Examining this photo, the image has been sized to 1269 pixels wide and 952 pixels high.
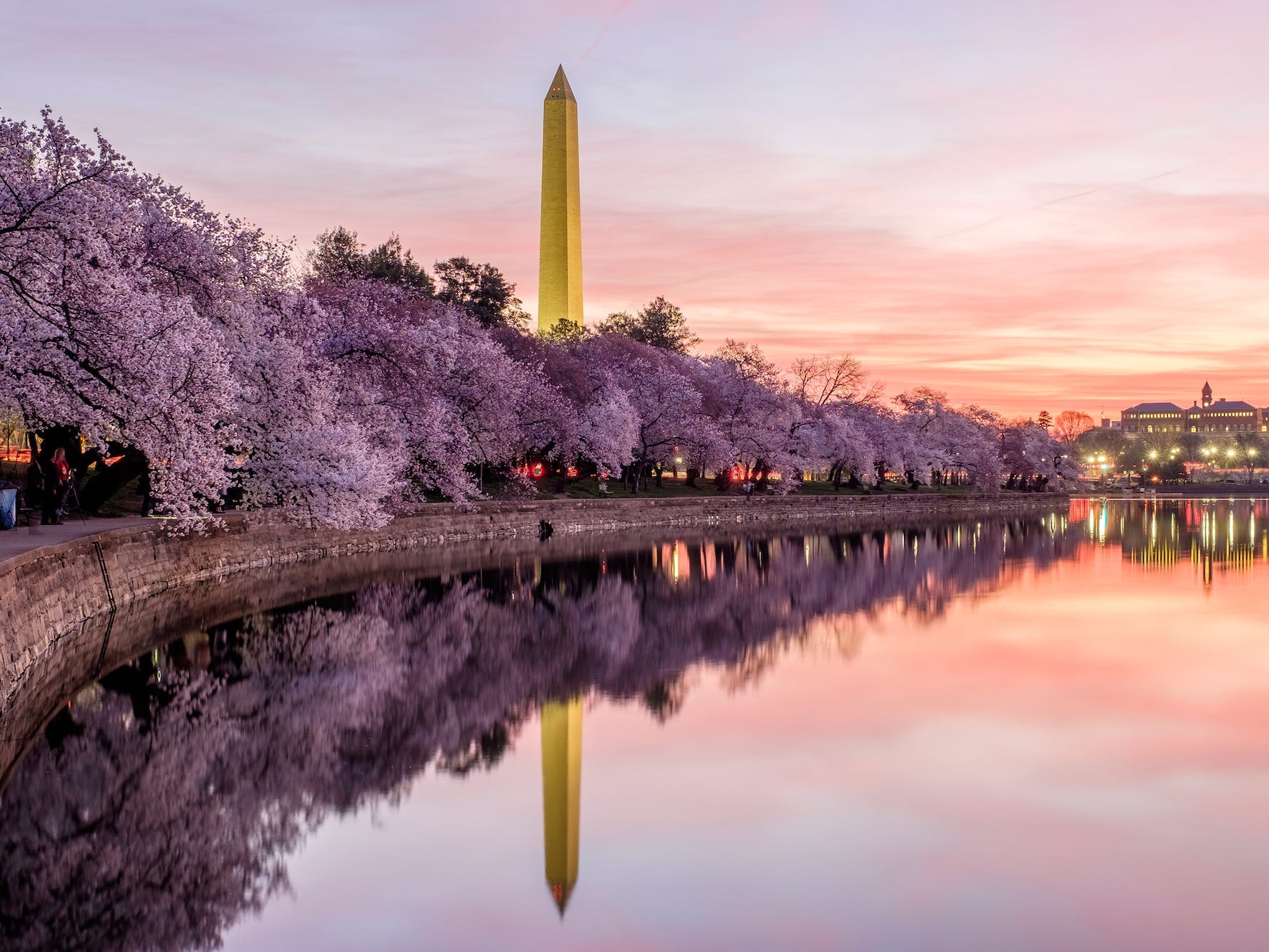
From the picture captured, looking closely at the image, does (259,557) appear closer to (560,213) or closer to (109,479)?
(109,479)

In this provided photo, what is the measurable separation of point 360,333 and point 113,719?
31.4 meters

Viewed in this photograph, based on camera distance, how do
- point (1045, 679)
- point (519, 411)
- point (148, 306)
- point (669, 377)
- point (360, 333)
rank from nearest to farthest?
point (1045, 679) → point (148, 306) → point (360, 333) → point (519, 411) → point (669, 377)

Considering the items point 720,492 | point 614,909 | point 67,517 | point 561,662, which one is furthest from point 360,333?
point 720,492

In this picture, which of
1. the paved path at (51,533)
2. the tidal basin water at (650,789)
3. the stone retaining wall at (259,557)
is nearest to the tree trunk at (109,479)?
the paved path at (51,533)

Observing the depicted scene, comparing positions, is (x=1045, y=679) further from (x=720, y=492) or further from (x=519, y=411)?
(x=720, y=492)

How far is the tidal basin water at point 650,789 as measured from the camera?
10.8 meters

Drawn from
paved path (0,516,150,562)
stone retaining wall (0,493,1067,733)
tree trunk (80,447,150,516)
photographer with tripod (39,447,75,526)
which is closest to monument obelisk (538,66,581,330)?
stone retaining wall (0,493,1067,733)

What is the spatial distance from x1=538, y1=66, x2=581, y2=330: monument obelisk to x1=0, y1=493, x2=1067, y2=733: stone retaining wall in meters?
24.0

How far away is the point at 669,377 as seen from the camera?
269 feet

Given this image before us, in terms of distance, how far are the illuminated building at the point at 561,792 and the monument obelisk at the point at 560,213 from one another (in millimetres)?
75248

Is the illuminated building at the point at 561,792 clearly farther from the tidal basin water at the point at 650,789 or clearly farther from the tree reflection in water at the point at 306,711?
the tree reflection in water at the point at 306,711

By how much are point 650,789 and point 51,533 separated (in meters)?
19.9

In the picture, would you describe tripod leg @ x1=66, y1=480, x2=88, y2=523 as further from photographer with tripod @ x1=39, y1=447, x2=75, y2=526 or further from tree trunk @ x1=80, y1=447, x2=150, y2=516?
A: photographer with tripod @ x1=39, y1=447, x2=75, y2=526

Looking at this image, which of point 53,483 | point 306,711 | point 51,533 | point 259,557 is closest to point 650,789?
A: point 306,711
